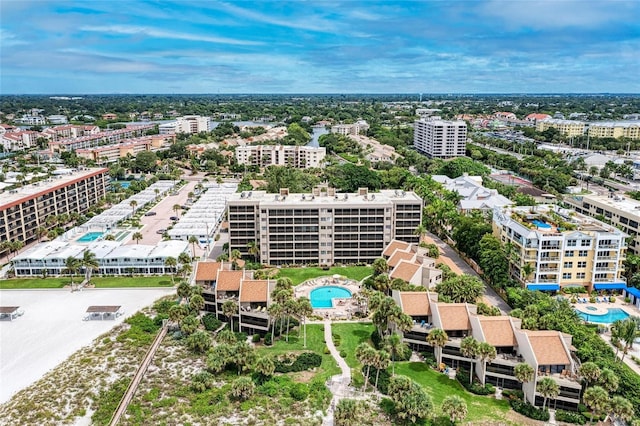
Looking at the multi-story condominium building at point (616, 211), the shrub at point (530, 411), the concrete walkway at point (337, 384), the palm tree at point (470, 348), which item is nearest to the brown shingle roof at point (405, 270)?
the concrete walkway at point (337, 384)

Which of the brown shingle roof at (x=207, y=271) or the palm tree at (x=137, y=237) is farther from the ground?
the brown shingle roof at (x=207, y=271)

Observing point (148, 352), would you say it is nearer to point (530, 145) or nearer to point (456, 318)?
point (456, 318)

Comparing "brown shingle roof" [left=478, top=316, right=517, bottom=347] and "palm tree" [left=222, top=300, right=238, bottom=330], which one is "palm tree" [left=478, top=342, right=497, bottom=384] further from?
"palm tree" [left=222, top=300, right=238, bottom=330]

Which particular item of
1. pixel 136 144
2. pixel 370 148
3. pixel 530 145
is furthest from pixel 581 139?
pixel 136 144

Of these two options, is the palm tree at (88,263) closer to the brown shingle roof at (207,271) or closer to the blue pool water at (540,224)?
the brown shingle roof at (207,271)

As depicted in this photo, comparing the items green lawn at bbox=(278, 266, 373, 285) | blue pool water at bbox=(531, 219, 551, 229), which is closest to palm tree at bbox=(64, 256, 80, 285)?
green lawn at bbox=(278, 266, 373, 285)
